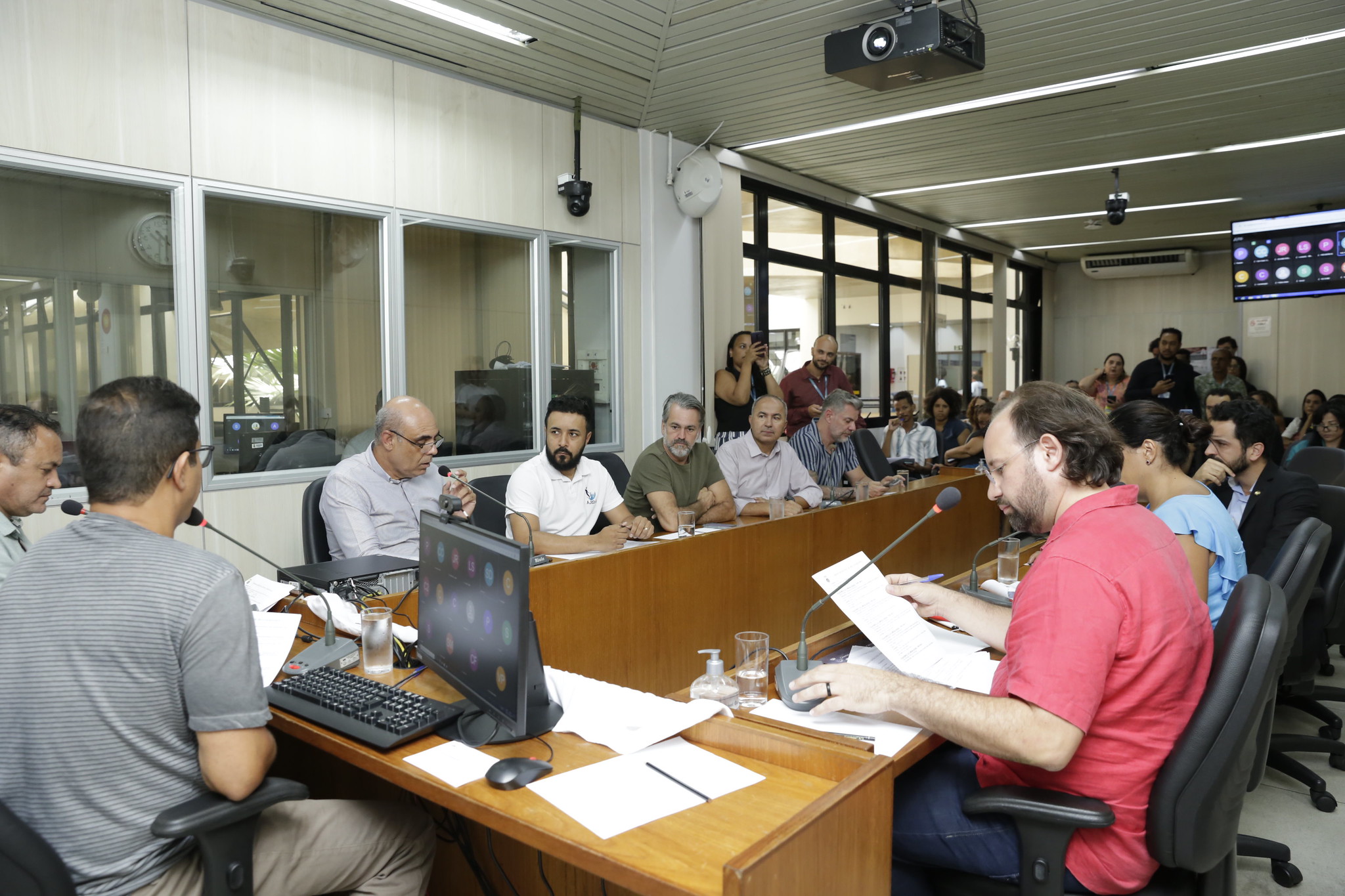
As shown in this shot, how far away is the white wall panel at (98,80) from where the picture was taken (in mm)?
3273

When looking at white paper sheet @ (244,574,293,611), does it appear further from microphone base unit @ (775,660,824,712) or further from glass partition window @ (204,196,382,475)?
glass partition window @ (204,196,382,475)

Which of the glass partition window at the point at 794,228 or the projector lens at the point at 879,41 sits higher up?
the projector lens at the point at 879,41

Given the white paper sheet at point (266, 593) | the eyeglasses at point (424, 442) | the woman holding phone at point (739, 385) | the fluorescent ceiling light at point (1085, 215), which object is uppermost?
the fluorescent ceiling light at point (1085, 215)

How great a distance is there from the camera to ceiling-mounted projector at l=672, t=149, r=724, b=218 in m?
6.00

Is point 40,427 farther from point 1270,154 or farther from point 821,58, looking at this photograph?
point 1270,154

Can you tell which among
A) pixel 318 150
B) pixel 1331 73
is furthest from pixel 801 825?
pixel 1331 73

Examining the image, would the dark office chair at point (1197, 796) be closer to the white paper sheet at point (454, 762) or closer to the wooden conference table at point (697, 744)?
the wooden conference table at point (697, 744)

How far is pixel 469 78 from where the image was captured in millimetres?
4871

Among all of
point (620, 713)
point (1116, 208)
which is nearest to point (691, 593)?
point (620, 713)

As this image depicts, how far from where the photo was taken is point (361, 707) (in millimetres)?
1633

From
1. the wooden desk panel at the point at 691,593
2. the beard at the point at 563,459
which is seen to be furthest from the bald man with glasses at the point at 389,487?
the wooden desk panel at the point at 691,593

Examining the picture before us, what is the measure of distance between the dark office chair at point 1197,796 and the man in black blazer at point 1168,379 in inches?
344

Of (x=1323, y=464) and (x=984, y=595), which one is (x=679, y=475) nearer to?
(x=984, y=595)

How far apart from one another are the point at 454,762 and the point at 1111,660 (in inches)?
41.5
